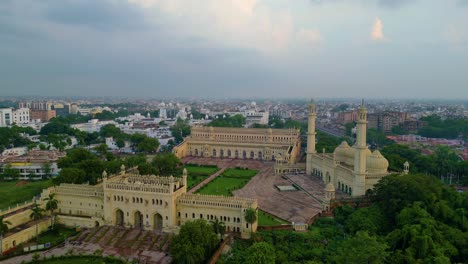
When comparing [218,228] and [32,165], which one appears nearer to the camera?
[218,228]

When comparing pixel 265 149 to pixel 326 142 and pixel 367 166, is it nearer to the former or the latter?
pixel 326 142

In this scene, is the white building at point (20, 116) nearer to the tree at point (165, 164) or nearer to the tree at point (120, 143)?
the tree at point (120, 143)

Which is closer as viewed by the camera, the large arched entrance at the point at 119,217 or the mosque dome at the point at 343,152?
the large arched entrance at the point at 119,217

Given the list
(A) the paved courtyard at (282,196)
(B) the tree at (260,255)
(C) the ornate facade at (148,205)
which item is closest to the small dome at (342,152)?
(A) the paved courtyard at (282,196)

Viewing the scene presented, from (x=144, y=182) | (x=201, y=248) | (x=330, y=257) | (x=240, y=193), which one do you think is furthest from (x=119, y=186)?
(x=330, y=257)

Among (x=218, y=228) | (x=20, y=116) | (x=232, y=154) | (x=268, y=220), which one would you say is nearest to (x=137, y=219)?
(x=218, y=228)

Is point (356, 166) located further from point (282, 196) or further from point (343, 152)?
point (282, 196)
